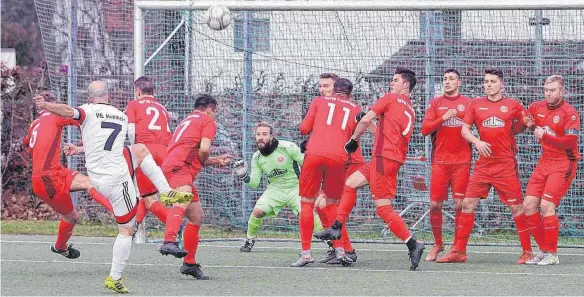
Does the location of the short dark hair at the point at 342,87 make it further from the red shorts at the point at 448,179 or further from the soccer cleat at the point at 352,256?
the soccer cleat at the point at 352,256

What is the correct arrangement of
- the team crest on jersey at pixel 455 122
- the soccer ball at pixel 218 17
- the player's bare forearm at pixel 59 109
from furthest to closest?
the soccer ball at pixel 218 17 → the team crest on jersey at pixel 455 122 → the player's bare forearm at pixel 59 109

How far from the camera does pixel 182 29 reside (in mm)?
15562

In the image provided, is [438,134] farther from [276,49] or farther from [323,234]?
[276,49]

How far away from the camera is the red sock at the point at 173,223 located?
10797 millimetres

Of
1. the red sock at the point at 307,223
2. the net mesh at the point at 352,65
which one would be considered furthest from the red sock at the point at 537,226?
the net mesh at the point at 352,65

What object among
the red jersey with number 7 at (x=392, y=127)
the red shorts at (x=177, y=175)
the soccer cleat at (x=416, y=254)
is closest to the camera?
the red shorts at (x=177, y=175)

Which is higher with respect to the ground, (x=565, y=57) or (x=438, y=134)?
(x=565, y=57)

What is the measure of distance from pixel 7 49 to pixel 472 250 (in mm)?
16449

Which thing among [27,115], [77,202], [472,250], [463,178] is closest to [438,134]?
[463,178]

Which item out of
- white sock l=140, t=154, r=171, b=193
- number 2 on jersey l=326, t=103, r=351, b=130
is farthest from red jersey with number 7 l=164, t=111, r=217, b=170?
number 2 on jersey l=326, t=103, r=351, b=130

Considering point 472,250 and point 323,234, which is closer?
point 323,234

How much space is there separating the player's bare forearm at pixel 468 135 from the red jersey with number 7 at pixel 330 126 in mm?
1153

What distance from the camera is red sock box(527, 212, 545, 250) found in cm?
1255

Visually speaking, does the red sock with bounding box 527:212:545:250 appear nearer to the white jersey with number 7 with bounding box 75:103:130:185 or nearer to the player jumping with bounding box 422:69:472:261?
the player jumping with bounding box 422:69:472:261
